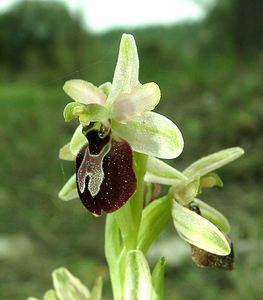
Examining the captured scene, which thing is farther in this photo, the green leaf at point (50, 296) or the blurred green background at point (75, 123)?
the blurred green background at point (75, 123)

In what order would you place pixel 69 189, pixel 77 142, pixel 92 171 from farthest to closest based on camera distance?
1. pixel 69 189
2. pixel 77 142
3. pixel 92 171

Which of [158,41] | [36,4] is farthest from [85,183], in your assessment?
[36,4]

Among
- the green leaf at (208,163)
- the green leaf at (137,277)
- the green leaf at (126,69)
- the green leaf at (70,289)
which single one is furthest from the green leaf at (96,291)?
the green leaf at (126,69)

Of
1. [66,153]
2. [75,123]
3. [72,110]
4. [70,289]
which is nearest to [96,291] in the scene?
[70,289]

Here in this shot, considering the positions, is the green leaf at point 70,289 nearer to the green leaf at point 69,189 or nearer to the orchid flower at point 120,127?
the green leaf at point 69,189

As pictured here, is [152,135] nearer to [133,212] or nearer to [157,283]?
[133,212]

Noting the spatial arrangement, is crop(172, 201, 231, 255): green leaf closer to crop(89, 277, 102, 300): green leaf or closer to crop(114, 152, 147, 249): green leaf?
crop(114, 152, 147, 249): green leaf

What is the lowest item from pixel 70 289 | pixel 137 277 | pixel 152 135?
pixel 70 289

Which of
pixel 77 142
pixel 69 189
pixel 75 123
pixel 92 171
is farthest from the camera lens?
pixel 75 123
